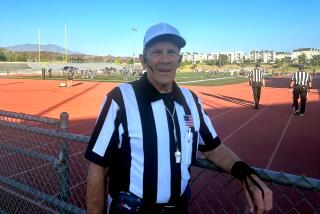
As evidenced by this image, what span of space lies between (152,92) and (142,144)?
35 cm

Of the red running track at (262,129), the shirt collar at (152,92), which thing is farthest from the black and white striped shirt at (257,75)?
the shirt collar at (152,92)

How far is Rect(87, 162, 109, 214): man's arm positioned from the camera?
218cm

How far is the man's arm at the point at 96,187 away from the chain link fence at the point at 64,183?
645 millimetres

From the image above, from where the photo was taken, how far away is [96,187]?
7.15 feet

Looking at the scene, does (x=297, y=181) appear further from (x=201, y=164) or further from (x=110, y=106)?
(x=110, y=106)

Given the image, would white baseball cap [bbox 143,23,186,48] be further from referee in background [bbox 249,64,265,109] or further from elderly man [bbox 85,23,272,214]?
referee in background [bbox 249,64,265,109]

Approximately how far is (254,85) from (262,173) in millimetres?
14681

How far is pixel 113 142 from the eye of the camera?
84.3 inches

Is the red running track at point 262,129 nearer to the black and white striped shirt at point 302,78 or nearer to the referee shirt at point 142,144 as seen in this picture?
the black and white striped shirt at point 302,78

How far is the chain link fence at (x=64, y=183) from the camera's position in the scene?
317 cm

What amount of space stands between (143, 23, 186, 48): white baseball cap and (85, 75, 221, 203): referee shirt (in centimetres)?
30

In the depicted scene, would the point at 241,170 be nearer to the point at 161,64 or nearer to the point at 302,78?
the point at 161,64

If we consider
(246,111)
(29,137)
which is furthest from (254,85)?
(29,137)

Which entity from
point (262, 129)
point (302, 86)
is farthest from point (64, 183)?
point (302, 86)
